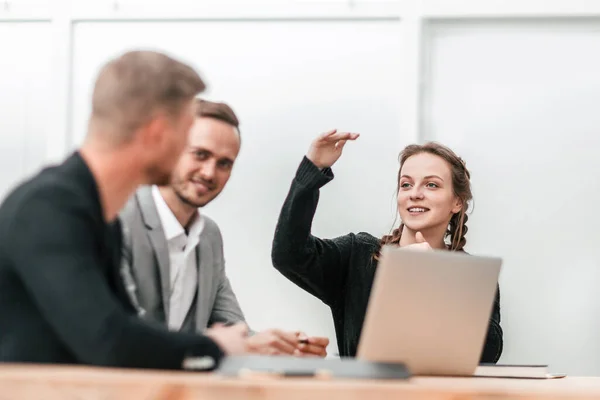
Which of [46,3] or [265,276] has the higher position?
[46,3]

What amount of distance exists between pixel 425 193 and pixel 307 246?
1.52 ft

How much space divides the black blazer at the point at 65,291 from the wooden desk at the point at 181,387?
0.18 ft

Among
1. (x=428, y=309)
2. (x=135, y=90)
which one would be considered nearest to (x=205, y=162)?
(x=135, y=90)

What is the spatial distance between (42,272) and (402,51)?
2415 mm

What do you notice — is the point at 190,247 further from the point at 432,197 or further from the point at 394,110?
the point at 394,110

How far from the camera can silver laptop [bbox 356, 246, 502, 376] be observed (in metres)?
1.75

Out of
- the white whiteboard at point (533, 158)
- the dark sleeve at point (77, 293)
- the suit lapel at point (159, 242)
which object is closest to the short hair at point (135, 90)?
the dark sleeve at point (77, 293)

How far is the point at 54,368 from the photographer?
1.48 m

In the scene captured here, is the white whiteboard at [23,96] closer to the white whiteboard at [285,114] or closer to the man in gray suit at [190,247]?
the white whiteboard at [285,114]

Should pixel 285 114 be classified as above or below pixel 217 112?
above

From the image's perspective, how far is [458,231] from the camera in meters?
3.27

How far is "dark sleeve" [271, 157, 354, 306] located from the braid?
37 cm

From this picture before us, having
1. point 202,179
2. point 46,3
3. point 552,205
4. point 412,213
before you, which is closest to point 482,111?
point 552,205

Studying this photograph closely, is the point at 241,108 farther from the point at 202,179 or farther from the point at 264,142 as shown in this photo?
the point at 202,179
